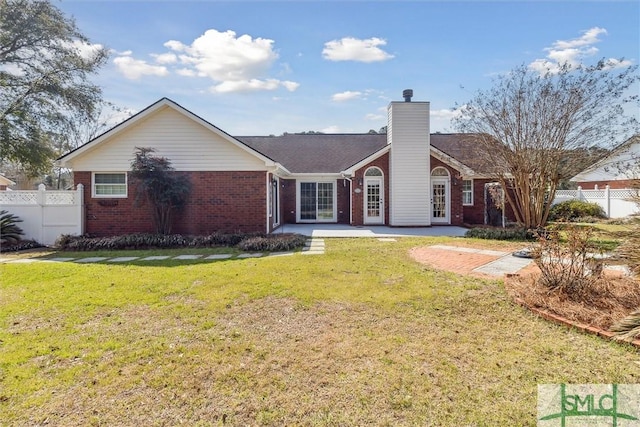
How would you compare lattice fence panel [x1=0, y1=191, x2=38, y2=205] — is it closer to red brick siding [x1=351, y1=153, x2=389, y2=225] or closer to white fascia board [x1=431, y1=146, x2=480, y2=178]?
red brick siding [x1=351, y1=153, x2=389, y2=225]

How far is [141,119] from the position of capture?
44.0 feet

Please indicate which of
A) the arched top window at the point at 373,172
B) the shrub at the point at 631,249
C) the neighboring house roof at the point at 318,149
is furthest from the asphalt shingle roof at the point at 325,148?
the shrub at the point at 631,249

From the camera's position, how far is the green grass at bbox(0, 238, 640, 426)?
114 inches

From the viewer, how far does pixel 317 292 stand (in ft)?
20.1

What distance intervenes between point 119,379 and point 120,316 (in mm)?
2102

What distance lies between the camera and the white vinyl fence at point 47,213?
43.4 feet

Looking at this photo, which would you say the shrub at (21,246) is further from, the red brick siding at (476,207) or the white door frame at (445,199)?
the red brick siding at (476,207)

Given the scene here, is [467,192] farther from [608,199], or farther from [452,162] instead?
[608,199]

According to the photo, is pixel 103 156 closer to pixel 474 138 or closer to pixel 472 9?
pixel 472 9

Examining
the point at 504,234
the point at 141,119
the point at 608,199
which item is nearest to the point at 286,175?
the point at 141,119

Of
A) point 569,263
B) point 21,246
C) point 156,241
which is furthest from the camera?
point 21,246

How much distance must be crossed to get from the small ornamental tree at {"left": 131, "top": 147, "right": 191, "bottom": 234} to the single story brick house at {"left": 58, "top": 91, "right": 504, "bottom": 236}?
→ 46cm

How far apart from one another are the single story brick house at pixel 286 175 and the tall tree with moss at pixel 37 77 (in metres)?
5.38

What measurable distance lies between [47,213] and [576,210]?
28009mm
